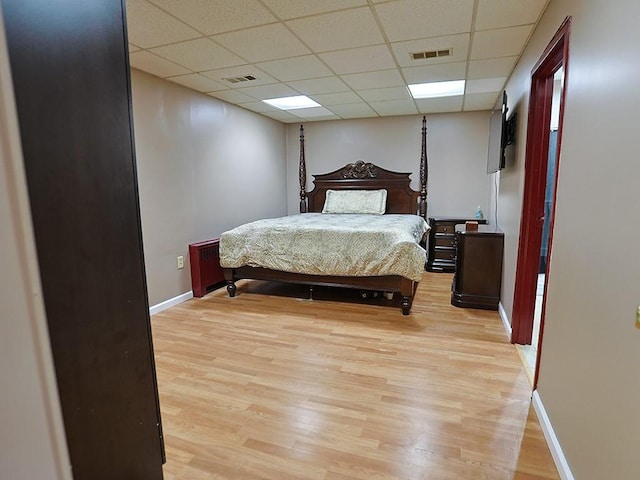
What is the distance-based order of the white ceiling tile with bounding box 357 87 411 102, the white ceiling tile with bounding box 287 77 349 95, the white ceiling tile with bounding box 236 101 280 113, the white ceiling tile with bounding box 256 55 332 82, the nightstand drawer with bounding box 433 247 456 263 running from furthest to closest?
the nightstand drawer with bounding box 433 247 456 263, the white ceiling tile with bounding box 236 101 280 113, the white ceiling tile with bounding box 357 87 411 102, the white ceiling tile with bounding box 287 77 349 95, the white ceiling tile with bounding box 256 55 332 82

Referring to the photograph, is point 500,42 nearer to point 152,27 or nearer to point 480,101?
point 480,101

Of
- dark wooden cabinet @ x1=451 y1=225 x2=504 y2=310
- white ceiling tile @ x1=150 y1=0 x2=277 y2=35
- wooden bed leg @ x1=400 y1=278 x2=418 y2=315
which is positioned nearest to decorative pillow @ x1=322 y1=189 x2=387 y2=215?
dark wooden cabinet @ x1=451 y1=225 x2=504 y2=310

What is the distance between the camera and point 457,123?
5031mm

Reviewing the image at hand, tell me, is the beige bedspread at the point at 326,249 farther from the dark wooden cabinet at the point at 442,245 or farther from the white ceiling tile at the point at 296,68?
the white ceiling tile at the point at 296,68

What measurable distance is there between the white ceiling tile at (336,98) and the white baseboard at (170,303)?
265 cm

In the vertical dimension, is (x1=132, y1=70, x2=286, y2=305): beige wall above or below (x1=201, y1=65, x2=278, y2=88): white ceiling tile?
below

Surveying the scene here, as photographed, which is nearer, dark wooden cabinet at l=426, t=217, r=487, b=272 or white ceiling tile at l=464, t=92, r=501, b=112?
white ceiling tile at l=464, t=92, r=501, b=112

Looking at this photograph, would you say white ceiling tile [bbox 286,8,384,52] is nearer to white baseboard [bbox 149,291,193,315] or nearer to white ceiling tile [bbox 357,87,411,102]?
white ceiling tile [bbox 357,87,411,102]

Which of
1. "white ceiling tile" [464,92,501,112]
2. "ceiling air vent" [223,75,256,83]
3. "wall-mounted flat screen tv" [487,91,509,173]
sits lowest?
"wall-mounted flat screen tv" [487,91,509,173]

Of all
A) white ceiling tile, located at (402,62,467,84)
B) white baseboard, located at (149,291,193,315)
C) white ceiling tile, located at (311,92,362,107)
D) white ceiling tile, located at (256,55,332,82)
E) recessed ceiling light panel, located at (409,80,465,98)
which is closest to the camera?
white ceiling tile, located at (256,55,332,82)

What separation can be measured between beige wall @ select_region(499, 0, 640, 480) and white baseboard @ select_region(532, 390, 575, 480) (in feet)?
0.12

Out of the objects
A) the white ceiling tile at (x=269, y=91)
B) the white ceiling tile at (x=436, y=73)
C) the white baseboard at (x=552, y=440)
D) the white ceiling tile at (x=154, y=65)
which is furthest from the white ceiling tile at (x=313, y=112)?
the white baseboard at (x=552, y=440)

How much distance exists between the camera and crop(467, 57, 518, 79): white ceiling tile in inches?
116

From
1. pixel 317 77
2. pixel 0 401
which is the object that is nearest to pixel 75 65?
pixel 0 401
